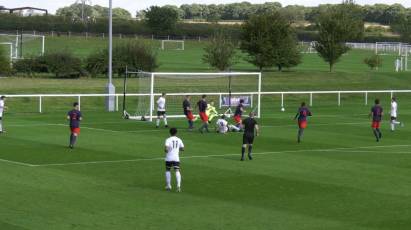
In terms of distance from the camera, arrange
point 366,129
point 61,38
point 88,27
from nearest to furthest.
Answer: point 366,129 → point 61,38 → point 88,27

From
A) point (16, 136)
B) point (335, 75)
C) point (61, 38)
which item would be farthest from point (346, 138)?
point (61, 38)

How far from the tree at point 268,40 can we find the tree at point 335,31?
333 centimetres

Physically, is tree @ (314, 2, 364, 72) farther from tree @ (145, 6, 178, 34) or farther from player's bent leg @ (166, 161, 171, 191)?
tree @ (145, 6, 178, 34)

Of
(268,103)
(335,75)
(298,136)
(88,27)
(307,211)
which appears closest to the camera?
(307,211)

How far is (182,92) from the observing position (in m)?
59.1

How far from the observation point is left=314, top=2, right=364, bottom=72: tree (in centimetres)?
7438

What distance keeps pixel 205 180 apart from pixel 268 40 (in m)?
46.7

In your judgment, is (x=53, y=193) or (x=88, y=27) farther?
(x=88, y=27)

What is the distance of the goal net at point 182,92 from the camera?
48647mm

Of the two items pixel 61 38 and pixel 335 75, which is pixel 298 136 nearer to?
pixel 335 75

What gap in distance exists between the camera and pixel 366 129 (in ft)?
143

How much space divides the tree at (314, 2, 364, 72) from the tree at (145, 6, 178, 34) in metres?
52.8

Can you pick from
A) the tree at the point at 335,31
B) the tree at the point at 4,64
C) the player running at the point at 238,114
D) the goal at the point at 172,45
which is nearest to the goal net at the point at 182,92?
the player running at the point at 238,114

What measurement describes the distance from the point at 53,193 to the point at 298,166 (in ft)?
30.1
